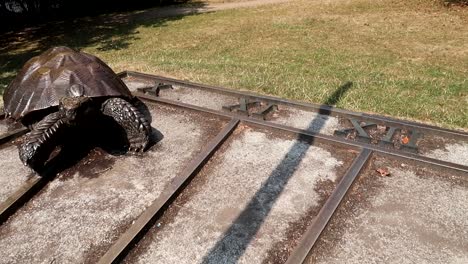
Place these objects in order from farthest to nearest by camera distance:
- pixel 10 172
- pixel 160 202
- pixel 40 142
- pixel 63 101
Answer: pixel 10 172 < pixel 63 101 < pixel 40 142 < pixel 160 202

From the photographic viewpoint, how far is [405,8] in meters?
12.5

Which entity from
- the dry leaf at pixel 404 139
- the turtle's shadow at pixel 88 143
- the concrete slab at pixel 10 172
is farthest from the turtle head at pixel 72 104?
the dry leaf at pixel 404 139

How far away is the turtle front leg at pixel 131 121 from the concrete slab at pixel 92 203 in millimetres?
158

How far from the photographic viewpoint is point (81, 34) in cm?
1241

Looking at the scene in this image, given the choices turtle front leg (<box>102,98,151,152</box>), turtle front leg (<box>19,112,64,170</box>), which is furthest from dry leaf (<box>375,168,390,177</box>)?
turtle front leg (<box>19,112,64,170</box>)

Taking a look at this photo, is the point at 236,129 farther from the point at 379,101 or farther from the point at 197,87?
the point at 379,101

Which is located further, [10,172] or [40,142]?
[10,172]

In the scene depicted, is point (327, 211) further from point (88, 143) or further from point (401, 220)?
point (88, 143)

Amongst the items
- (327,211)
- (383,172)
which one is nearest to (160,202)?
(327,211)

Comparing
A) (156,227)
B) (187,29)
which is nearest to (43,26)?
(187,29)

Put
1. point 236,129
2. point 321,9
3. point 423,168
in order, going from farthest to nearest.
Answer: point 321,9, point 236,129, point 423,168

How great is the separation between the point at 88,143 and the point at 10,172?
82 cm

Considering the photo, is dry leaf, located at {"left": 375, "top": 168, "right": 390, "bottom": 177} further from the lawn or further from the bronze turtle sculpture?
the bronze turtle sculpture

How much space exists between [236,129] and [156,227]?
1.75m
